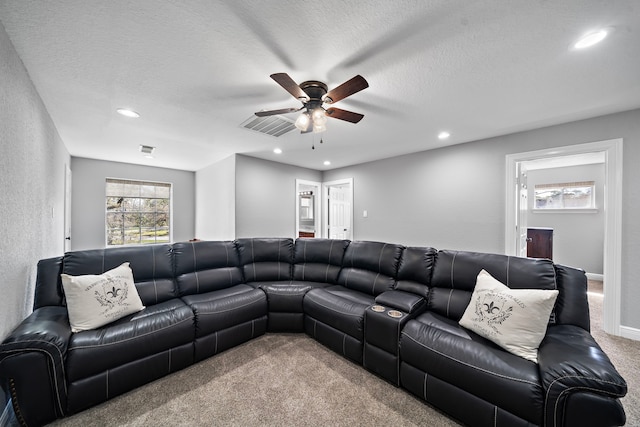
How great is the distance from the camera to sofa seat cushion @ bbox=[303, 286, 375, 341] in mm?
2178

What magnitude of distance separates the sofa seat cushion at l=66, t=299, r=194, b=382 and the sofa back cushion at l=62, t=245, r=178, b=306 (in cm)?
21

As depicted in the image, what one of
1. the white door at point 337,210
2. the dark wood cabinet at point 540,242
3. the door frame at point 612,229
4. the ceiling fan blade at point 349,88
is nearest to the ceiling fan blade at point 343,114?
the ceiling fan blade at point 349,88

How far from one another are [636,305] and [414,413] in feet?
9.93

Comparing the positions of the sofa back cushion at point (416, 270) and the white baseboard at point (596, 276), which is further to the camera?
the white baseboard at point (596, 276)

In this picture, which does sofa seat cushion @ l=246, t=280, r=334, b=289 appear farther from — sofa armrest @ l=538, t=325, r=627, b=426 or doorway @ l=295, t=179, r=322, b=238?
doorway @ l=295, t=179, r=322, b=238

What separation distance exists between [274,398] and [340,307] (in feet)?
2.99

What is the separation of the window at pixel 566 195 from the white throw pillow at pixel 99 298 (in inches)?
301

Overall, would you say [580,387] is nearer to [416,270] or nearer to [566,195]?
[416,270]

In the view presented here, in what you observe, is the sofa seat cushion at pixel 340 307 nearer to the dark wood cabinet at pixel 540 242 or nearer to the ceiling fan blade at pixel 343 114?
the ceiling fan blade at pixel 343 114

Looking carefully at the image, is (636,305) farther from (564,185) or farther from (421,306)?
(564,185)

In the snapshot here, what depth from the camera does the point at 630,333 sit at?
2621 millimetres

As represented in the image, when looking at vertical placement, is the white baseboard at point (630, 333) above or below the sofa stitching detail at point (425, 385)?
below

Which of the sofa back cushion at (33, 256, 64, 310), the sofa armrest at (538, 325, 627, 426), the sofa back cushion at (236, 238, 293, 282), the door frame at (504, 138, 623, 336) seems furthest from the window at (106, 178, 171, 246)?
the door frame at (504, 138, 623, 336)

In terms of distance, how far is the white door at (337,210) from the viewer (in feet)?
19.2
